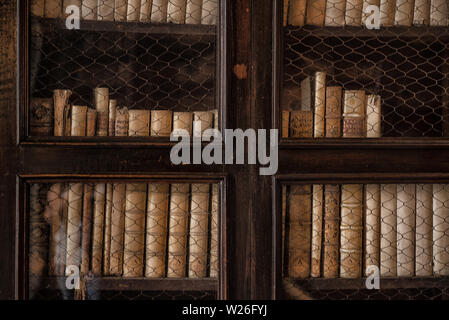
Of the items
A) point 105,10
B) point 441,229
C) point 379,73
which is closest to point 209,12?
point 105,10

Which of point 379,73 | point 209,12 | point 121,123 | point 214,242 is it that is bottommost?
point 214,242

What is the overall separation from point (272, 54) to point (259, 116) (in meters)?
0.16

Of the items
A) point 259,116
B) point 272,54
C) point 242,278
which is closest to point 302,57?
point 272,54

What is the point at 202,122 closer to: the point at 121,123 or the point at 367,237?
the point at 121,123

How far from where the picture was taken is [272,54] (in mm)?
867

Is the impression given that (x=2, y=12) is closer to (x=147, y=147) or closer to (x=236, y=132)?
(x=147, y=147)

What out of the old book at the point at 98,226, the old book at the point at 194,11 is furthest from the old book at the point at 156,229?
the old book at the point at 194,11

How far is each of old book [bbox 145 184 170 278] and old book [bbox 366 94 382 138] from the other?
0.55m

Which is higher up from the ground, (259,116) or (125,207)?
(259,116)

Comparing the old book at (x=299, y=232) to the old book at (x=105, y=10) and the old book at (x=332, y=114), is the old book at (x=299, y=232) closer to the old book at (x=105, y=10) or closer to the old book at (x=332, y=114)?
the old book at (x=332, y=114)

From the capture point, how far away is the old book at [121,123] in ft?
2.95

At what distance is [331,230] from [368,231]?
0.32 feet

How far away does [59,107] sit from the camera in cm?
89

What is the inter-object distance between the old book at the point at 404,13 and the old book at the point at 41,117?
36.9 inches
